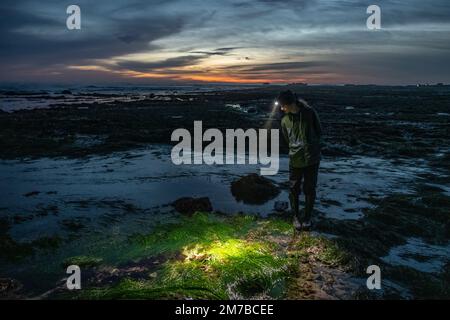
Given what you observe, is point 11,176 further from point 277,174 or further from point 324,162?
point 324,162

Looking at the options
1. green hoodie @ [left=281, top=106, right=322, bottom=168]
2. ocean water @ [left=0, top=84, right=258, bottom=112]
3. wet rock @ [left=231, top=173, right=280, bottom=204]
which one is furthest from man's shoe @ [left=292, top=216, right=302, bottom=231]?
ocean water @ [left=0, top=84, right=258, bottom=112]

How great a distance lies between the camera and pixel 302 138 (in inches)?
236

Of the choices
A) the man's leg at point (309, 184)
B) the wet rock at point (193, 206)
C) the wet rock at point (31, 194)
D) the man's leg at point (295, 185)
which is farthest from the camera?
the wet rock at point (31, 194)

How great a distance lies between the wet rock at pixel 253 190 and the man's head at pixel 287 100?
3116 mm

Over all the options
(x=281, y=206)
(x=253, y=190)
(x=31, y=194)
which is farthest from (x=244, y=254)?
(x=31, y=194)

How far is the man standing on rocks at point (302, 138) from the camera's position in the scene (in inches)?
233

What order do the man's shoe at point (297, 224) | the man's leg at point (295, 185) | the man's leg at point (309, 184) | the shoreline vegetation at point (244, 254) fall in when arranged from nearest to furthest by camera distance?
the shoreline vegetation at point (244, 254) → the man's leg at point (309, 184) → the man's leg at point (295, 185) → the man's shoe at point (297, 224)

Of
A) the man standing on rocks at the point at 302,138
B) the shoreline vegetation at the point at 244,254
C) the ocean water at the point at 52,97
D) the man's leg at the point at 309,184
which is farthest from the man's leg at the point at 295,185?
the ocean water at the point at 52,97

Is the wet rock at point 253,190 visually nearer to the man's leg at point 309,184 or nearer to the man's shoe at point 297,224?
the man's shoe at point 297,224

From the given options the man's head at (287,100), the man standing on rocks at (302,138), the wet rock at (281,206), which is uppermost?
the man's head at (287,100)

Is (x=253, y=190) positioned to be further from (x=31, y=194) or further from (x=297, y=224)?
(x=31, y=194)

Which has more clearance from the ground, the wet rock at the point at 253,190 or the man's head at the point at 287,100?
the man's head at the point at 287,100
